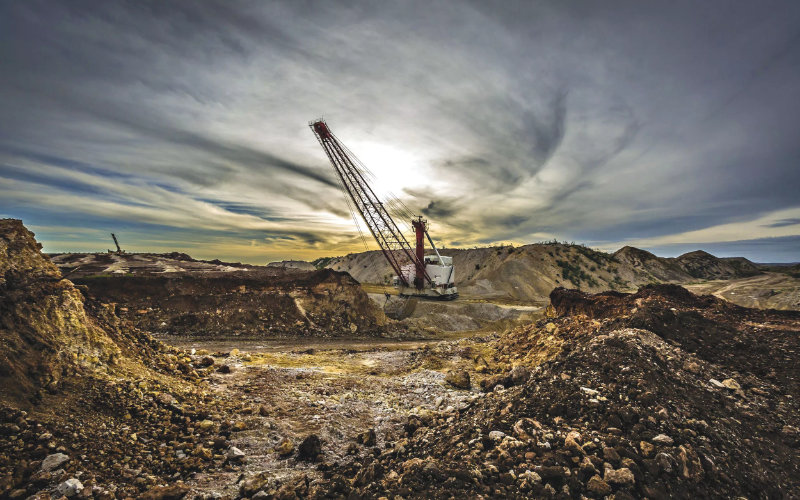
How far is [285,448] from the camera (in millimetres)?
6297

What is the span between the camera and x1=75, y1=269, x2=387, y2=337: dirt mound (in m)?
20.6

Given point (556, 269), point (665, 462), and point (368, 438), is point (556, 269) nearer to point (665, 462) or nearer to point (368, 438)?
point (368, 438)

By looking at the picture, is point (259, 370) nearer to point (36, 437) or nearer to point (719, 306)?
point (36, 437)

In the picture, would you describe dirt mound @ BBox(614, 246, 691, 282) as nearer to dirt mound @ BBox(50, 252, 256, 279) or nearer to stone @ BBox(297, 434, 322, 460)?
dirt mound @ BBox(50, 252, 256, 279)

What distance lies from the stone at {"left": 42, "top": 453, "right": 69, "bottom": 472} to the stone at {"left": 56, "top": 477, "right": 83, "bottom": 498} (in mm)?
374

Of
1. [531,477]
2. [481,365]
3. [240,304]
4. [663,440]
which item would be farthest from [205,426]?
[240,304]

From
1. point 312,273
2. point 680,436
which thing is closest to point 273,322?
point 312,273

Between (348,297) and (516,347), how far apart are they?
1528 cm

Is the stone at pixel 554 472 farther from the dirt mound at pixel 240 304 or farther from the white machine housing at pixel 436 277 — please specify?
the white machine housing at pixel 436 277

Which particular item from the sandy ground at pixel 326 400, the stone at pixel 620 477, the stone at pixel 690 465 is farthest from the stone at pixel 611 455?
the sandy ground at pixel 326 400

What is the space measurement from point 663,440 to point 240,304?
23.7 m

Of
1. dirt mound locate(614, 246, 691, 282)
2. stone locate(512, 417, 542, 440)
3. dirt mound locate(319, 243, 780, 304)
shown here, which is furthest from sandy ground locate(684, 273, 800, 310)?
stone locate(512, 417, 542, 440)

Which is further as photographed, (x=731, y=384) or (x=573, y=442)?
(x=731, y=384)

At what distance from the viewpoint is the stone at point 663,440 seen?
4.46 meters
